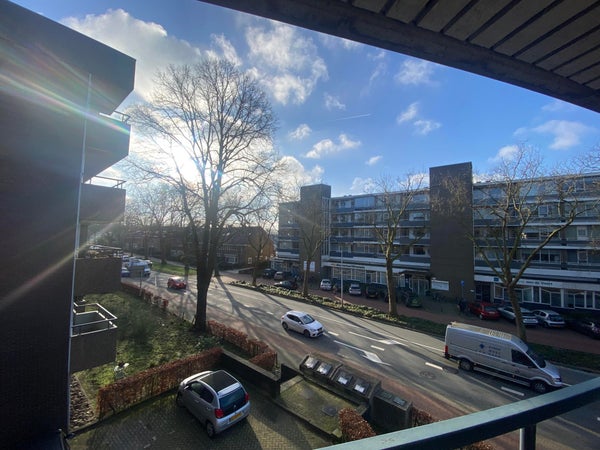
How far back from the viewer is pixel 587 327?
2108 centimetres

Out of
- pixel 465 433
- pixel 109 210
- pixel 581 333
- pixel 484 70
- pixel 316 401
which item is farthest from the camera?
pixel 581 333

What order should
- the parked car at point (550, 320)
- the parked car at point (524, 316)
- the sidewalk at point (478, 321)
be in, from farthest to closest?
the parked car at point (550, 320)
the parked car at point (524, 316)
the sidewalk at point (478, 321)

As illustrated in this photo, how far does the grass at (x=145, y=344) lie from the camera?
12.1m

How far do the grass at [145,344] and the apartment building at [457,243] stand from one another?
12056 millimetres

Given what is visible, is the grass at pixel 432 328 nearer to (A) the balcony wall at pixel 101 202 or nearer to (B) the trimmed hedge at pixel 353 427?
(B) the trimmed hedge at pixel 353 427

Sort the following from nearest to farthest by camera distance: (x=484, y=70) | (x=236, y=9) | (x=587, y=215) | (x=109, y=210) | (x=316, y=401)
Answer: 1. (x=236, y=9)
2. (x=484, y=70)
3. (x=109, y=210)
4. (x=316, y=401)
5. (x=587, y=215)

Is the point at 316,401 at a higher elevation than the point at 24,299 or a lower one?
lower

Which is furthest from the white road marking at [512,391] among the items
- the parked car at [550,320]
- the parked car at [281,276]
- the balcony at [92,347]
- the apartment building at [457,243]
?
the parked car at [281,276]

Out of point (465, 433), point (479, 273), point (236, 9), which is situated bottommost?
point (479, 273)

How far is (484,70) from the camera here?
7.87 feet

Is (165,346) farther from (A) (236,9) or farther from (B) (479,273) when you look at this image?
(B) (479,273)

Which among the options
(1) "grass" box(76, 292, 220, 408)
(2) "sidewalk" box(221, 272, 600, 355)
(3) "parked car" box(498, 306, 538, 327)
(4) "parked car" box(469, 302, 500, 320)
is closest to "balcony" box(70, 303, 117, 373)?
(1) "grass" box(76, 292, 220, 408)

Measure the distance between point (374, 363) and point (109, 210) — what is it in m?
13.5

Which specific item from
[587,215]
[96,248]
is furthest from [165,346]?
[587,215]
